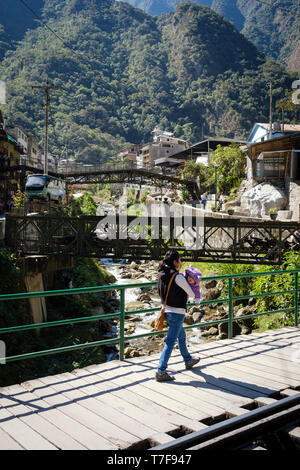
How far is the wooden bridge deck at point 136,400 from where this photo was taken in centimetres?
378

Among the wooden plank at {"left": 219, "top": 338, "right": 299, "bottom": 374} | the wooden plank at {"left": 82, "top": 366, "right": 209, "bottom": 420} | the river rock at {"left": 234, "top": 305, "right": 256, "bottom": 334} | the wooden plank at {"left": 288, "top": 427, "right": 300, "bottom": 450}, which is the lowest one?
the river rock at {"left": 234, "top": 305, "right": 256, "bottom": 334}

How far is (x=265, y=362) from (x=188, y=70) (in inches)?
7521

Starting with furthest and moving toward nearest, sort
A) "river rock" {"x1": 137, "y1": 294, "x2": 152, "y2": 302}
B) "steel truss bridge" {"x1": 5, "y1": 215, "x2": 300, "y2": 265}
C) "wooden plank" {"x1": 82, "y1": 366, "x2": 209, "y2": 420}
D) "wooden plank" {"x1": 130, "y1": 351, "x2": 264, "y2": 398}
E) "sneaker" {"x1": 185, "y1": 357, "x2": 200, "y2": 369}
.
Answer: "river rock" {"x1": 137, "y1": 294, "x2": 152, "y2": 302}
"steel truss bridge" {"x1": 5, "y1": 215, "x2": 300, "y2": 265}
"sneaker" {"x1": 185, "y1": 357, "x2": 200, "y2": 369}
"wooden plank" {"x1": 130, "y1": 351, "x2": 264, "y2": 398}
"wooden plank" {"x1": 82, "y1": 366, "x2": 209, "y2": 420}

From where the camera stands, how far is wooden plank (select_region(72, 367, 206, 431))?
4109 millimetres

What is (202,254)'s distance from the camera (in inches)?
722

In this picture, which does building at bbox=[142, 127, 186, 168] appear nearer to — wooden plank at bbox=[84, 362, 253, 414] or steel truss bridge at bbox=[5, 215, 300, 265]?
steel truss bridge at bbox=[5, 215, 300, 265]

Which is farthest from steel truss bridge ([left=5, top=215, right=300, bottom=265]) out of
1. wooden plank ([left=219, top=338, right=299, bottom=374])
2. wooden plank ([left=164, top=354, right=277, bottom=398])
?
wooden plank ([left=164, top=354, right=277, bottom=398])

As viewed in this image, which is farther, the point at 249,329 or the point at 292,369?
the point at 249,329

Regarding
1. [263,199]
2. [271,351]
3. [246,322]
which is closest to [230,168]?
[263,199]

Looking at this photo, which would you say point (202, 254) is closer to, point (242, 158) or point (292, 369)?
point (292, 369)

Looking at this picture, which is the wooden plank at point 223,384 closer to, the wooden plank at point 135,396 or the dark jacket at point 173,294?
the wooden plank at point 135,396

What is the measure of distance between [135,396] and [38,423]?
118 centimetres

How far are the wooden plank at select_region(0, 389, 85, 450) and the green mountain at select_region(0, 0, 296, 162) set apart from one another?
4189 inches
